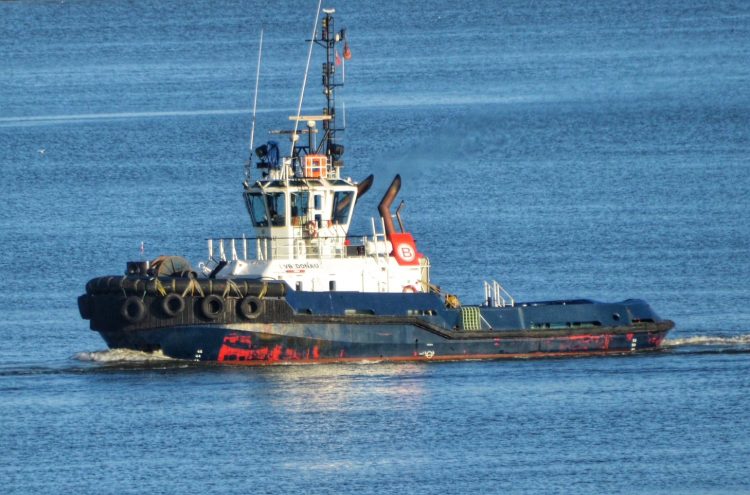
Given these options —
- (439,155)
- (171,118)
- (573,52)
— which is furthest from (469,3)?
(439,155)

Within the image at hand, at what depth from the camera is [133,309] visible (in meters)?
42.3

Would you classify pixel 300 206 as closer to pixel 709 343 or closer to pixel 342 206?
pixel 342 206

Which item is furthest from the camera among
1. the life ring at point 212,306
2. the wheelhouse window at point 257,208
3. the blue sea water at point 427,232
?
the wheelhouse window at point 257,208

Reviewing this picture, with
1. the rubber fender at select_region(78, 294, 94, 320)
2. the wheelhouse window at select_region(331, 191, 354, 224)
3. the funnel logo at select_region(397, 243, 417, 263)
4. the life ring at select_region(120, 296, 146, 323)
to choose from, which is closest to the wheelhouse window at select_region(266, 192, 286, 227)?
the wheelhouse window at select_region(331, 191, 354, 224)

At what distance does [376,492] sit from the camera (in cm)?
3431

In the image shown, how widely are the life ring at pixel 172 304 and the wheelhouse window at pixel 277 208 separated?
10.9ft

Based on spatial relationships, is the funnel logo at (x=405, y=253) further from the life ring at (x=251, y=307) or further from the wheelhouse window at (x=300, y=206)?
the life ring at (x=251, y=307)

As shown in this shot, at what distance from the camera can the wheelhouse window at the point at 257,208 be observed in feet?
147

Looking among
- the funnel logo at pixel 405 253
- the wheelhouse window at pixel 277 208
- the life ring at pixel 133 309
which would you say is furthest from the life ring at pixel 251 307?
the funnel logo at pixel 405 253

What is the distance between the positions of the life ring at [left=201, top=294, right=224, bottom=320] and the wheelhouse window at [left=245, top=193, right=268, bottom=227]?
3.09 metres

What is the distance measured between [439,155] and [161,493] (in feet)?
62.4

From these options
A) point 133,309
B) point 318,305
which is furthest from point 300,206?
point 133,309

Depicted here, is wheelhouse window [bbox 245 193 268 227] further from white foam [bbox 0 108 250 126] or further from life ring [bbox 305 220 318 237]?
white foam [bbox 0 108 250 126]

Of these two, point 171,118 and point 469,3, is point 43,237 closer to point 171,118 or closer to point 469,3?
point 171,118
